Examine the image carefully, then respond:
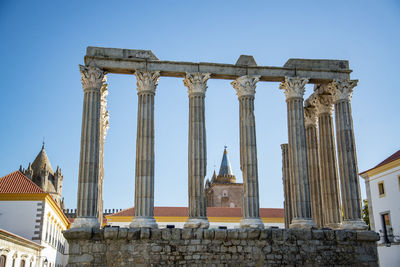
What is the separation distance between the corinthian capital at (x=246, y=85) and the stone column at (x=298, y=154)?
1.62 m

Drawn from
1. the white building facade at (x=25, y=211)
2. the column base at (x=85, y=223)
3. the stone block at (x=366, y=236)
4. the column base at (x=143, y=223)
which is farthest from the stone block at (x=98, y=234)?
the white building facade at (x=25, y=211)

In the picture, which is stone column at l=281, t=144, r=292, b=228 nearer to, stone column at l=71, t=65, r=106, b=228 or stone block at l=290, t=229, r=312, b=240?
stone block at l=290, t=229, r=312, b=240

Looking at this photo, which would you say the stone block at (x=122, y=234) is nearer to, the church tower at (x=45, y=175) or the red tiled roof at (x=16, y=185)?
the red tiled roof at (x=16, y=185)

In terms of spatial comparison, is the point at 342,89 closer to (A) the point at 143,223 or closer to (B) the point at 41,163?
(A) the point at 143,223

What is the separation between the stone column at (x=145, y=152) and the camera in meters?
19.2

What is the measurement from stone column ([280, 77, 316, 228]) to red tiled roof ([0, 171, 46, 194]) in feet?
66.3

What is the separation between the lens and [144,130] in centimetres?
2016

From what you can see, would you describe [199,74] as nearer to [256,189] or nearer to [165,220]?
[256,189]

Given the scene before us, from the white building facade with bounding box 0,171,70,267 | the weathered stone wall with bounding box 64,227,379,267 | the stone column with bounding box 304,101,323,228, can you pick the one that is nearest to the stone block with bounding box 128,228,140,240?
the weathered stone wall with bounding box 64,227,379,267

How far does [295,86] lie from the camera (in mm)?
21844

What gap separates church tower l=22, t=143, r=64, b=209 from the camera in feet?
217

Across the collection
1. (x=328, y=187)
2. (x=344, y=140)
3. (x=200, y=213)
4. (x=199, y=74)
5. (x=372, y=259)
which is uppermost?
(x=199, y=74)

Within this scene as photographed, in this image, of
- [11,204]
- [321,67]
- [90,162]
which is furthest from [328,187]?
[11,204]

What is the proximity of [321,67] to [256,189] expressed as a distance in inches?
277
